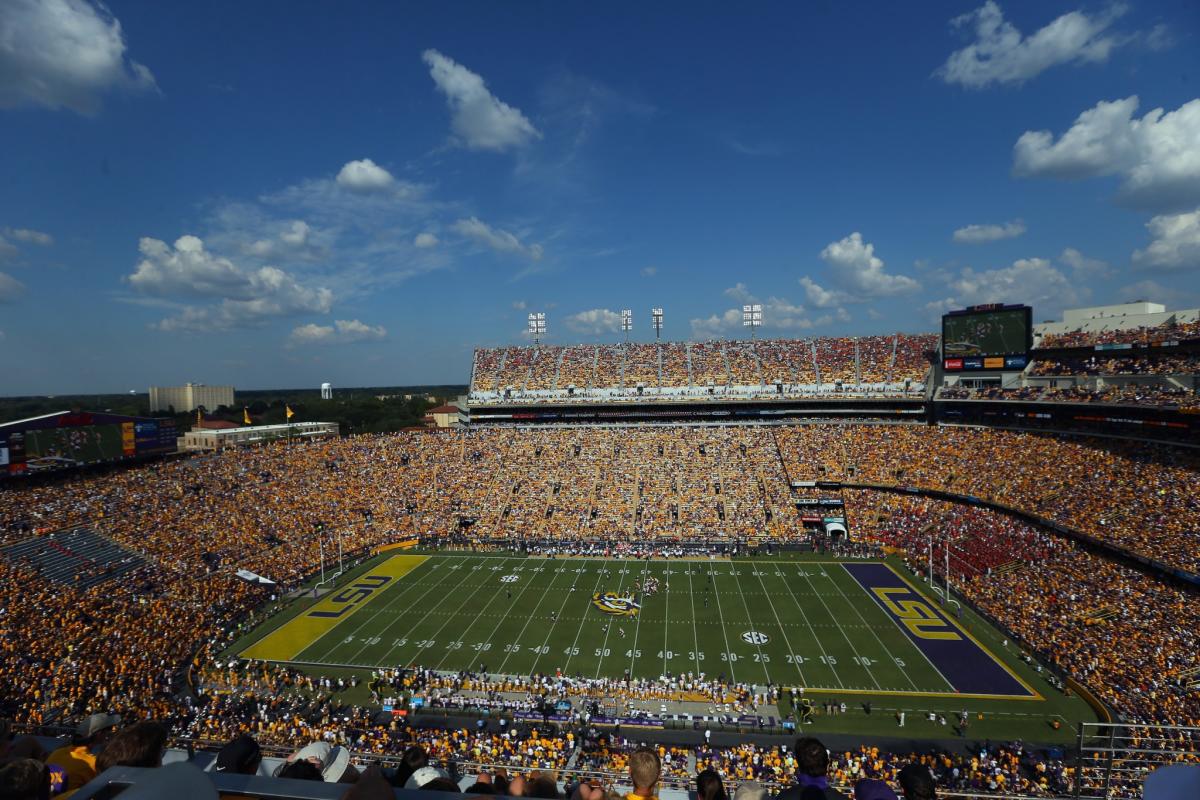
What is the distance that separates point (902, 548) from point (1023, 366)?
20.0 metres

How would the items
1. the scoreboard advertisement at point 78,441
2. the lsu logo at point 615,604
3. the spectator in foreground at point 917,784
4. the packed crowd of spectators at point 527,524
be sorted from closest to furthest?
the spectator in foreground at point 917,784
the packed crowd of spectators at point 527,524
the lsu logo at point 615,604
the scoreboard advertisement at point 78,441

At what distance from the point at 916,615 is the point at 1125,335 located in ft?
89.4

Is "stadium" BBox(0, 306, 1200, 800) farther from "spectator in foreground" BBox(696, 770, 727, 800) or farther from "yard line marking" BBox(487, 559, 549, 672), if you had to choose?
"spectator in foreground" BBox(696, 770, 727, 800)

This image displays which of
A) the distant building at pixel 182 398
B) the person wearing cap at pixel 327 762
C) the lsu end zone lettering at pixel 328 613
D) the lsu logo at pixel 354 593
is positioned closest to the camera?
the person wearing cap at pixel 327 762

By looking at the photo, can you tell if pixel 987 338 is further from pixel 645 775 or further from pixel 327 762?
pixel 327 762

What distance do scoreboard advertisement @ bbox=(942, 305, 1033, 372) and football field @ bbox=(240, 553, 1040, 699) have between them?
22.3 m

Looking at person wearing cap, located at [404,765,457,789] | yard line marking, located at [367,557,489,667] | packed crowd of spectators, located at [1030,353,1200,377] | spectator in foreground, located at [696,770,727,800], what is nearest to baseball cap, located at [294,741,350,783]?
person wearing cap, located at [404,765,457,789]

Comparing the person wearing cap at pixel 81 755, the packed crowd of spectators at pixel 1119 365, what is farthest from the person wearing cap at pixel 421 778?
the packed crowd of spectators at pixel 1119 365

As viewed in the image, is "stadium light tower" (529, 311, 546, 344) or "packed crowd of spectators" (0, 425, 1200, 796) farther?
"stadium light tower" (529, 311, 546, 344)

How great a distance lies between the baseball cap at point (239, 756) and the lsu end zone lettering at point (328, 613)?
2439 cm

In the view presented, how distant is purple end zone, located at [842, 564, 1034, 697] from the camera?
2111cm

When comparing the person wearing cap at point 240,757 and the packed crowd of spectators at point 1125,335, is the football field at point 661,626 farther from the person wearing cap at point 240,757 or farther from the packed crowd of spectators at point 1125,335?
the packed crowd of spectators at point 1125,335

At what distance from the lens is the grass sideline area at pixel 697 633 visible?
20703 millimetres

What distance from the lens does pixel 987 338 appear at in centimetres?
4669
